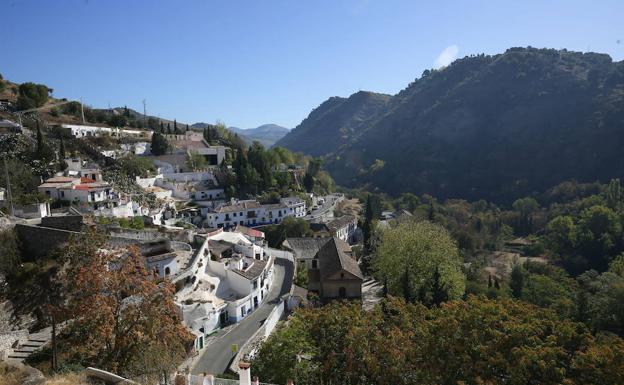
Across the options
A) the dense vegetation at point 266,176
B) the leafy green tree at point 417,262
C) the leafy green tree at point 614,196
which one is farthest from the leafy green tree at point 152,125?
the leafy green tree at point 614,196

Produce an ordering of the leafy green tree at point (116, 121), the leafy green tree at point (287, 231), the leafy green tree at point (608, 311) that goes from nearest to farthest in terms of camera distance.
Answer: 1. the leafy green tree at point (608, 311)
2. the leafy green tree at point (287, 231)
3. the leafy green tree at point (116, 121)

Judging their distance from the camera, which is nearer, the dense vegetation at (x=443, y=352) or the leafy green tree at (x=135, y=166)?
the dense vegetation at (x=443, y=352)

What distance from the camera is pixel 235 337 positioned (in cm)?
2077

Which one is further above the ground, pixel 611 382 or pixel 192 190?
pixel 192 190

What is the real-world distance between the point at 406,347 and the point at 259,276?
14169 millimetres

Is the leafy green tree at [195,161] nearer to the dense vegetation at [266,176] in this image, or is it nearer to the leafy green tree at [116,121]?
the dense vegetation at [266,176]

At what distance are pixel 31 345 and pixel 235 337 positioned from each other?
338 inches

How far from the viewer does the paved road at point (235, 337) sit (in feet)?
57.6

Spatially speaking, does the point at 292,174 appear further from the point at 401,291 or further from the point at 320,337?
the point at 320,337

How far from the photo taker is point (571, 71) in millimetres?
144750

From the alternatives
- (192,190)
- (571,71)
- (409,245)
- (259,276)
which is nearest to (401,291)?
(409,245)

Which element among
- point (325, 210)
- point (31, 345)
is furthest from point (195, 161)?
point (31, 345)

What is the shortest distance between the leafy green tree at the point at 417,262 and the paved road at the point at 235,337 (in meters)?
7.45

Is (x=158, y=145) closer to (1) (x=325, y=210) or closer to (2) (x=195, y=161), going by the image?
(2) (x=195, y=161)
